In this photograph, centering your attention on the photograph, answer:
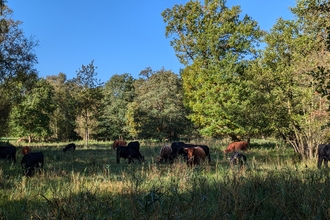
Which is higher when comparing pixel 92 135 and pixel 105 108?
pixel 105 108

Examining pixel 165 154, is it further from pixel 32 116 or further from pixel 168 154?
pixel 32 116

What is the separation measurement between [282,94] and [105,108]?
35.6m

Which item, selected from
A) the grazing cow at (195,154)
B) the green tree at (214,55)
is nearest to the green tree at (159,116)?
the green tree at (214,55)

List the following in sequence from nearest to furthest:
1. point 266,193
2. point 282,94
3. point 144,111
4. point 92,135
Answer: point 266,193
point 282,94
point 144,111
point 92,135

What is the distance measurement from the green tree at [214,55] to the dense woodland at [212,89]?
0.09 m

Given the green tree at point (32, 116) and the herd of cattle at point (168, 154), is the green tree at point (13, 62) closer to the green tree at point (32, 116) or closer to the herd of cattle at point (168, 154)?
the herd of cattle at point (168, 154)

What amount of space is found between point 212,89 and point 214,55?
3.61 metres

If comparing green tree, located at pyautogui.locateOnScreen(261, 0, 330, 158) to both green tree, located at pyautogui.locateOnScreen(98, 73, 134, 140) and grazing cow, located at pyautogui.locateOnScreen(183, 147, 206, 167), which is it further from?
green tree, located at pyautogui.locateOnScreen(98, 73, 134, 140)

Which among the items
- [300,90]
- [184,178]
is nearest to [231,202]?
[184,178]

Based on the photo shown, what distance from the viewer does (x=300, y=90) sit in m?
13.1

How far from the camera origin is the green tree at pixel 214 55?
2361 centimetres

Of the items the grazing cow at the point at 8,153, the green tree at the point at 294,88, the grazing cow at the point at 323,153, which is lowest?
the grazing cow at the point at 323,153

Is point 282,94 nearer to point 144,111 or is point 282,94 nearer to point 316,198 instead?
point 316,198

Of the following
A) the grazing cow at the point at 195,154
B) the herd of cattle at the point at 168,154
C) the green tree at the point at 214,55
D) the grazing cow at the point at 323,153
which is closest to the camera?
the herd of cattle at the point at 168,154
